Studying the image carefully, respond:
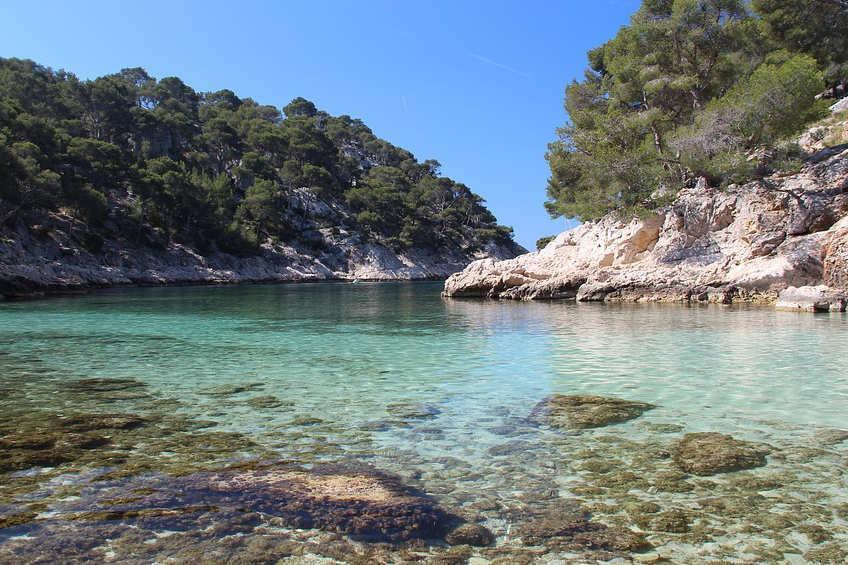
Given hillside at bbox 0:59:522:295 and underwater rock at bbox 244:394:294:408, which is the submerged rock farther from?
hillside at bbox 0:59:522:295

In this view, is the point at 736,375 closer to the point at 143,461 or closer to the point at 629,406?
the point at 629,406

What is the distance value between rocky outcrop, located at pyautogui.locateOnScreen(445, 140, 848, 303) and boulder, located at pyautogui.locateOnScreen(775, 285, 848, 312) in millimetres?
723

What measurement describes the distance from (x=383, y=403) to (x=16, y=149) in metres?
43.0

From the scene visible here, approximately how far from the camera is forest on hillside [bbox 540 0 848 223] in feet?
69.2

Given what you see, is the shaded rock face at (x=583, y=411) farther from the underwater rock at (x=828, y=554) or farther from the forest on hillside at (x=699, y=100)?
the forest on hillside at (x=699, y=100)

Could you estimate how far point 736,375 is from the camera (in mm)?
7547

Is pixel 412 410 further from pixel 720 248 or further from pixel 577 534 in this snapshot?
pixel 720 248

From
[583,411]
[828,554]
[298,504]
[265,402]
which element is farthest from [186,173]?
[828,554]

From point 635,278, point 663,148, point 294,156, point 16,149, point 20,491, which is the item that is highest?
point 294,156

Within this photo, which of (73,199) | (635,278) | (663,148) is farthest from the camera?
(73,199)

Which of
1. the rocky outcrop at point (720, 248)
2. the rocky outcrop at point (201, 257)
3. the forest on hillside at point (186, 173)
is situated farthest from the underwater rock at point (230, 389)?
the forest on hillside at point (186, 173)

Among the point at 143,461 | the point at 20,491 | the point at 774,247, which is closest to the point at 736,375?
the point at 143,461

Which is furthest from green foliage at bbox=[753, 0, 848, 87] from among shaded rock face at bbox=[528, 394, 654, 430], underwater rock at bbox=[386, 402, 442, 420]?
underwater rock at bbox=[386, 402, 442, 420]

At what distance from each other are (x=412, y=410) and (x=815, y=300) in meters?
14.6
